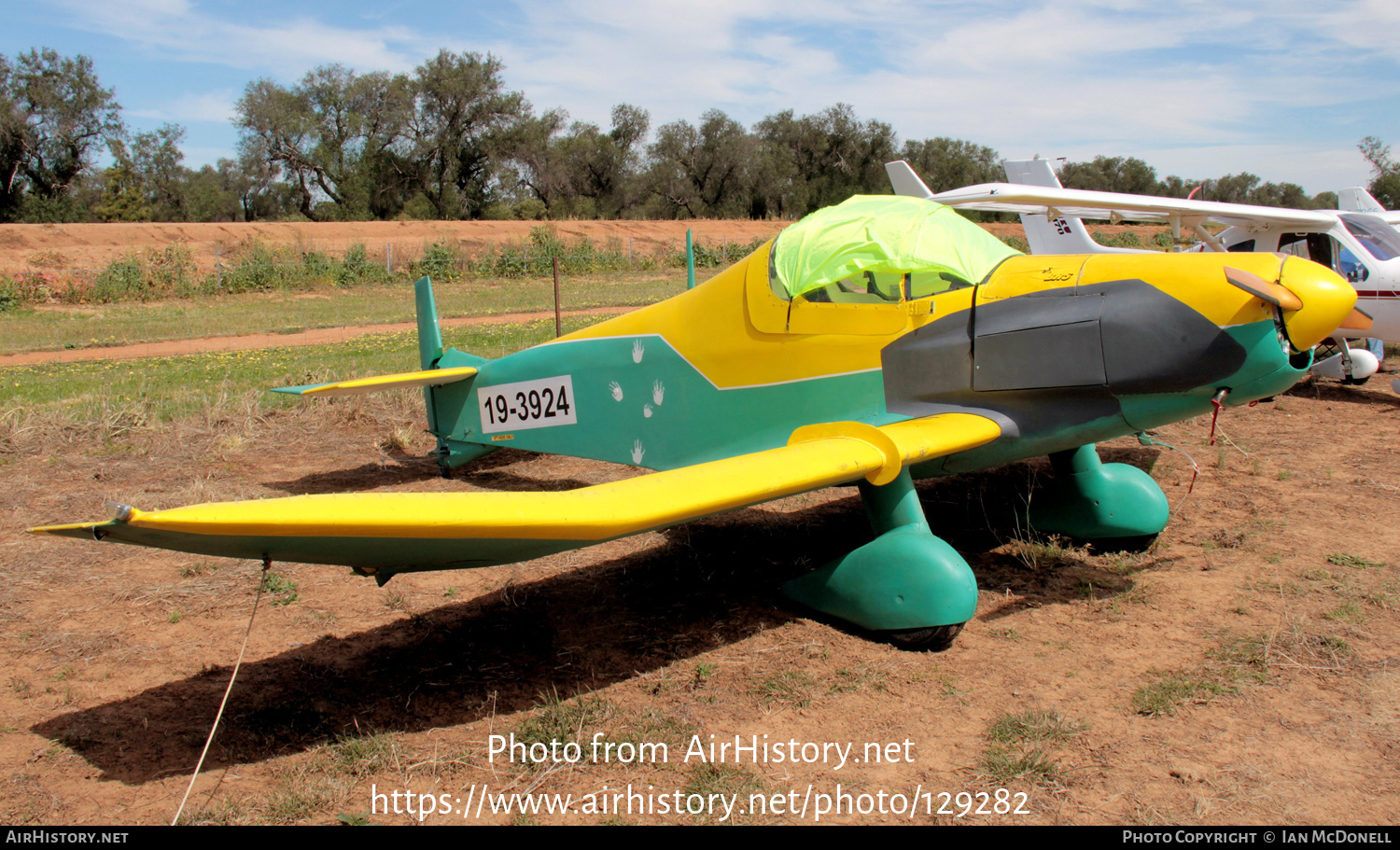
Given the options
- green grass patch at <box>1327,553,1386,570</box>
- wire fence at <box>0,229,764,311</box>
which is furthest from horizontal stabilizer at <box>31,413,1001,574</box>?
wire fence at <box>0,229,764,311</box>

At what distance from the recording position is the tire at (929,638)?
420 cm

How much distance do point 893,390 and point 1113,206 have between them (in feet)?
24.2

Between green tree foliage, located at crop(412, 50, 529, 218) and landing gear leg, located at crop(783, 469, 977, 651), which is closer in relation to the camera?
landing gear leg, located at crop(783, 469, 977, 651)

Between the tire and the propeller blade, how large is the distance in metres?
2.11

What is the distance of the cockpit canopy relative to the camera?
4.66m

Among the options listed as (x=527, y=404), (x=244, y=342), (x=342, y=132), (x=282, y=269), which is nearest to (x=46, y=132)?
(x=342, y=132)

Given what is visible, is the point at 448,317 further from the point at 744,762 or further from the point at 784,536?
the point at 744,762

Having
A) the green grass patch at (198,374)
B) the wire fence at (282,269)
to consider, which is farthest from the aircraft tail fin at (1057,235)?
the wire fence at (282,269)

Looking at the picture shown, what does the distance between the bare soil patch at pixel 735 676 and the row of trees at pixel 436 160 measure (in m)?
43.0

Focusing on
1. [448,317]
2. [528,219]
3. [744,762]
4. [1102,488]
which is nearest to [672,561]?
[744,762]

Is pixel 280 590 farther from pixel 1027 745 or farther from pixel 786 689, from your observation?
pixel 1027 745

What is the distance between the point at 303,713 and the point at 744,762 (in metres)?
2.03

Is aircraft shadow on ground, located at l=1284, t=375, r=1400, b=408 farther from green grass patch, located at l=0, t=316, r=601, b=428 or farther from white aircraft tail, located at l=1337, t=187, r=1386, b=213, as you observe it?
green grass patch, located at l=0, t=316, r=601, b=428

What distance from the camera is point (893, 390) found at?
15.7 feet
